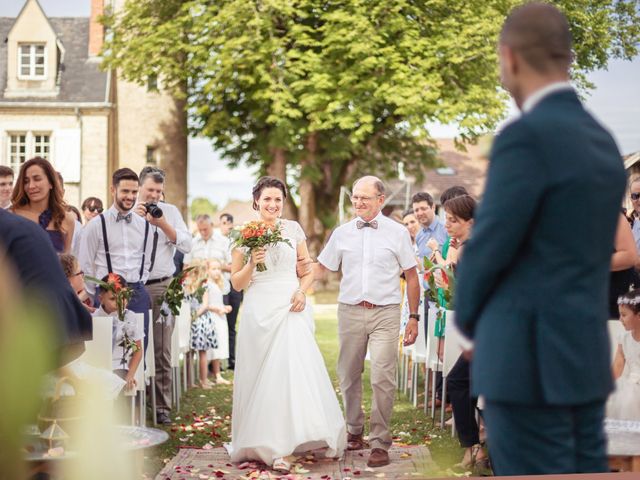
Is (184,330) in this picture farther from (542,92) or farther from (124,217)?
(542,92)

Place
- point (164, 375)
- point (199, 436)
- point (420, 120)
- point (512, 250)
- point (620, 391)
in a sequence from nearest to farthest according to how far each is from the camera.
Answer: point (512, 250), point (620, 391), point (199, 436), point (164, 375), point (420, 120)

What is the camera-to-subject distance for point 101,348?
6949 millimetres

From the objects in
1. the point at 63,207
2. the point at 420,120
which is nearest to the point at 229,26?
the point at 420,120

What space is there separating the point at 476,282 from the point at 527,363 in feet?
0.89

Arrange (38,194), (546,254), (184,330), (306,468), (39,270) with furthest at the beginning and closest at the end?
1. (184,330)
2. (306,468)
3. (38,194)
4. (39,270)
5. (546,254)

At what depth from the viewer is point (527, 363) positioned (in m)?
2.70

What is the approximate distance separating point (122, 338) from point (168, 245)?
1.53 m

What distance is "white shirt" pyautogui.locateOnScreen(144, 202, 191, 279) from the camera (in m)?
9.18

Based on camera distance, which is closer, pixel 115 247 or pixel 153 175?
pixel 115 247

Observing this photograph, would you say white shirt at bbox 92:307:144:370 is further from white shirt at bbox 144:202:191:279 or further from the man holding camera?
white shirt at bbox 144:202:191:279

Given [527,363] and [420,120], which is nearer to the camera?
[527,363]

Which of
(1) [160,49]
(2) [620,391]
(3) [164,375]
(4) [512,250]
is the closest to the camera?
(4) [512,250]

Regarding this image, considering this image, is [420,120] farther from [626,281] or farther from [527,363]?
[527,363]

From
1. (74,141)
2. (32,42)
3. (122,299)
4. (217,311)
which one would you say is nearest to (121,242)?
(122,299)
